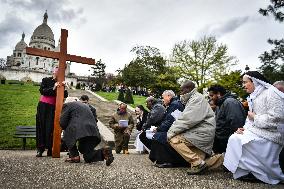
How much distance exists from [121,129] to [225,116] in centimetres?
577

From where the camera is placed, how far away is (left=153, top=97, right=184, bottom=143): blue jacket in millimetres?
6817

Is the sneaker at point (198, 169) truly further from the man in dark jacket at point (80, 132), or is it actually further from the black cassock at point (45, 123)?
the black cassock at point (45, 123)

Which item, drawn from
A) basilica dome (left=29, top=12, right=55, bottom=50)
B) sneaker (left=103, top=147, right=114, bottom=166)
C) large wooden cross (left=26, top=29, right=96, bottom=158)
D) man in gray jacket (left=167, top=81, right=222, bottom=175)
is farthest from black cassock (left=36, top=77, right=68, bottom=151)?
basilica dome (left=29, top=12, right=55, bottom=50)

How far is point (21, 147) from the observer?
1236 centimetres

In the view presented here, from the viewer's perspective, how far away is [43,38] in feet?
388

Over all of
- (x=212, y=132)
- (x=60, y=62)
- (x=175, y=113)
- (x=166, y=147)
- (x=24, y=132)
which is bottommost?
(x=24, y=132)

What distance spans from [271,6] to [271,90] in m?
14.4

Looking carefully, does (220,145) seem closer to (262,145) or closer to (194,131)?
(194,131)

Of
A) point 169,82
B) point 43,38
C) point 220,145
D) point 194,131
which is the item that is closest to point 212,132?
point 194,131

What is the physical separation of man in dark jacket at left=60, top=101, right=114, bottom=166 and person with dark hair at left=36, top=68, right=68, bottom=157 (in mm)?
984

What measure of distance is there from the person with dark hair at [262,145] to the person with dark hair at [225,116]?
0.84m

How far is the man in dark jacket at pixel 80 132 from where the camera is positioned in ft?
22.6

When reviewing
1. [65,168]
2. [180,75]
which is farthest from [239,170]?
[180,75]

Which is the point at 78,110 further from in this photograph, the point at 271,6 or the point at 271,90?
the point at 271,6
